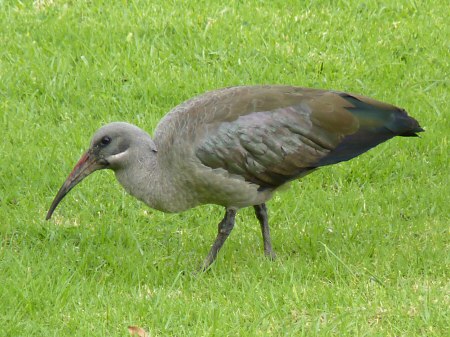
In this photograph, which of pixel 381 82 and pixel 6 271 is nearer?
pixel 6 271

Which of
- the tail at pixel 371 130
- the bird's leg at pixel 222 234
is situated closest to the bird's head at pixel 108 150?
the bird's leg at pixel 222 234

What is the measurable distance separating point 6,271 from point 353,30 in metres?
5.07

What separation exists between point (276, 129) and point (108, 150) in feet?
3.70

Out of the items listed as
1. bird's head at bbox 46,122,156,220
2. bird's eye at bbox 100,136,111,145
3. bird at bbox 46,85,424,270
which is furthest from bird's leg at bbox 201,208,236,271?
bird's eye at bbox 100,136,111,145

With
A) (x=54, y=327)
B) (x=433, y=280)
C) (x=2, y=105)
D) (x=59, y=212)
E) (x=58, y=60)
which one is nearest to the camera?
(x=54, y=327)

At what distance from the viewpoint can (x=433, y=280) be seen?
21.8ft

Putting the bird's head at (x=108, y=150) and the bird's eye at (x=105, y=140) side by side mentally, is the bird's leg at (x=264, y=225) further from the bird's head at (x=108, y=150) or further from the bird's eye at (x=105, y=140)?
the bird's eye at (x=105, y=140)

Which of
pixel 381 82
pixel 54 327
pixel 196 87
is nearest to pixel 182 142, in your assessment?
pixel 54 327

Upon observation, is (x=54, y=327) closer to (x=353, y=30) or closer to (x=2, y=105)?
(x=2, y=105)

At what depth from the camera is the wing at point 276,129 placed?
22.9ft

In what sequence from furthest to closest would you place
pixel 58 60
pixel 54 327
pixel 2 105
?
pixel 58 60
pixel 2 105
pixel 54 327

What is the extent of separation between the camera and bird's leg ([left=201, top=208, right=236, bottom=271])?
23.2 ft

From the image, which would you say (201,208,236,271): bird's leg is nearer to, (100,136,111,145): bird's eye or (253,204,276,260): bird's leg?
(253,204,276,260): bird's leg

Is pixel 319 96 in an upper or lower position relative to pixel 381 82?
upper
